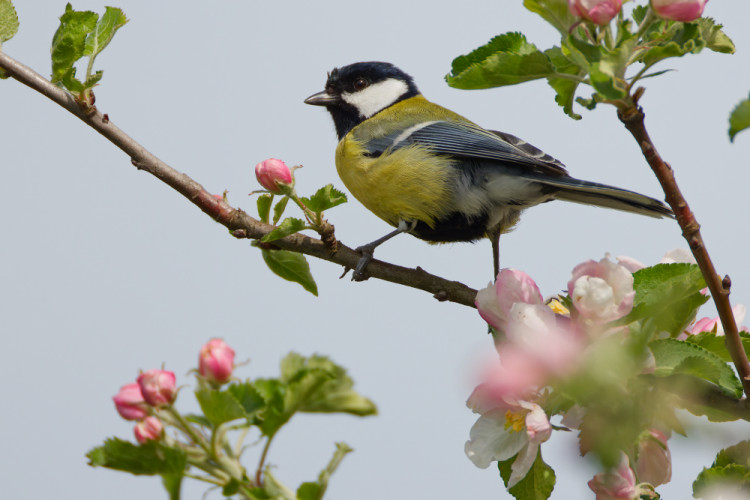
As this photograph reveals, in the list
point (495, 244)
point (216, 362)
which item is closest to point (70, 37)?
point (216, 362)

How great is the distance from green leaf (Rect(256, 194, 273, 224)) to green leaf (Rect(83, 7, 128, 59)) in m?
0.57

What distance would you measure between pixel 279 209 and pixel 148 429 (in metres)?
1.15

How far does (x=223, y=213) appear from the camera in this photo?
2260 millimetres

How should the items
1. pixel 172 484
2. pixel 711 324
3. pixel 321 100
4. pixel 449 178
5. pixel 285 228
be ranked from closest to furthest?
pixel 172 484 < pixel 711 324 < pixel 285 228 < pixel 449 178 < pixel 321 100

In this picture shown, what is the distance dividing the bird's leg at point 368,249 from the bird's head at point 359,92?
3.56ft

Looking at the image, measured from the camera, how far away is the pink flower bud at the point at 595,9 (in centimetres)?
128

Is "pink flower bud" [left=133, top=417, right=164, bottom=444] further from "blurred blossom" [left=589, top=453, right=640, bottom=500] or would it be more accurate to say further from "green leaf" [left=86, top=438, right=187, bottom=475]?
"blurred blossom" [left=589, top=453, right=640, bottom=500]

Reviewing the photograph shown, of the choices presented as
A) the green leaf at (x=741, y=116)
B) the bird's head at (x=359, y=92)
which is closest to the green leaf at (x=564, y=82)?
the green leaf at (x=741, y=116)

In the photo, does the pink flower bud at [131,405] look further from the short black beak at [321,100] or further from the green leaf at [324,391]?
the short black beak at [321,100]

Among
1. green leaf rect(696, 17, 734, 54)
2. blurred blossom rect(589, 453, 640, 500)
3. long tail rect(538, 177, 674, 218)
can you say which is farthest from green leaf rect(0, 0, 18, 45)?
long tail rect(538, 177, 674, 218)

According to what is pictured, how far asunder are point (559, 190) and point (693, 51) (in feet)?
7.05

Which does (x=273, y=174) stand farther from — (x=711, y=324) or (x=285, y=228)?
(x=711, y=324)

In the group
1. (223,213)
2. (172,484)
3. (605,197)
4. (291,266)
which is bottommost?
(172,484)

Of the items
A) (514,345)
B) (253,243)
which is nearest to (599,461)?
(514,345)
